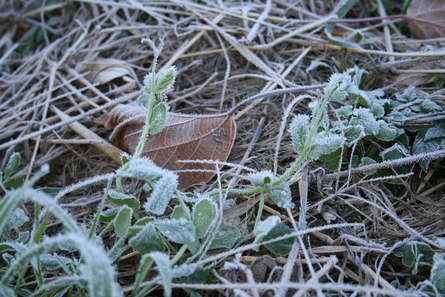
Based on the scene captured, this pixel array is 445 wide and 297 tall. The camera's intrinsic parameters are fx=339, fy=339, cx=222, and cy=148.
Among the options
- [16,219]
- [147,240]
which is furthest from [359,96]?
[16,219]

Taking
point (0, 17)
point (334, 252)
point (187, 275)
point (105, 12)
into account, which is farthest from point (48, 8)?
point (334, 252)

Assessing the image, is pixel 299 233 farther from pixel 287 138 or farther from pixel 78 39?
pixel 78 39

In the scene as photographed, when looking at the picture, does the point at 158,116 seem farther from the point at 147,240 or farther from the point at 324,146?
the point at 324,146

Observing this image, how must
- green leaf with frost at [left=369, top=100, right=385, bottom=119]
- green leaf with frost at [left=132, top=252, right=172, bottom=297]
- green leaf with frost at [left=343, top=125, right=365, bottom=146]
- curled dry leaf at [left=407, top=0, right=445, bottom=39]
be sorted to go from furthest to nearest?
1. curled dry leaf at [left=407, top=0, right=445, bottom=39]
2. green leaf with frost at [left=369, top=100, right=385, bottom=119]
3. green leaf with frost at [left=343, top=125, right=365, bottom=146]
4. green leaf with frost at [left=132, top=252, right=172, bottom=297]

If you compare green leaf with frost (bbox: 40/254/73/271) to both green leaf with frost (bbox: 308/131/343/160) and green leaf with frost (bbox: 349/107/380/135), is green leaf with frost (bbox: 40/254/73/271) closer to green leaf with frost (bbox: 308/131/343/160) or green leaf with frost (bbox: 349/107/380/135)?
green leaf with frost (bbox: 308/131/343/160)

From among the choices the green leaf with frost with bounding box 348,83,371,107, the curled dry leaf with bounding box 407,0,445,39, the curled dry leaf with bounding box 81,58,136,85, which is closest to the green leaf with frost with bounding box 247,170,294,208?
the green leaf with frost with bounding box 348,83,371,107

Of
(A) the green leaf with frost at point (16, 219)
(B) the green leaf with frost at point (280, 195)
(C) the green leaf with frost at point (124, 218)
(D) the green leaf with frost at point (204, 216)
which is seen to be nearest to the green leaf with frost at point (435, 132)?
(B) the green leaf with frost at point (280, 195)

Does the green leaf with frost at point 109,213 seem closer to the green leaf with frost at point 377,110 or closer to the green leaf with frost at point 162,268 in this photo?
the green leaf with frost at point 162,268
